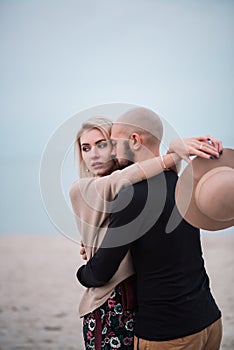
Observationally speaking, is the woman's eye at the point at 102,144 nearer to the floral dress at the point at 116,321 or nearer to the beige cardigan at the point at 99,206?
the beige cardigan at the point at 99,206

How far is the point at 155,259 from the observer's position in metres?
1.19

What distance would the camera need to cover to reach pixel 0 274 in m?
5.16

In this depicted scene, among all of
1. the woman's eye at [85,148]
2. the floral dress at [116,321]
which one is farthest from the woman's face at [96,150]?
the floral dress at [116,321]

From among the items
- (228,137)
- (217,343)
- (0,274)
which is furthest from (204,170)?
(0,274)

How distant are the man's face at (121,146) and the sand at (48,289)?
2211 millimetres

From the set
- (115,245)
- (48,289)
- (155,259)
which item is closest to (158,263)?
(155,259)

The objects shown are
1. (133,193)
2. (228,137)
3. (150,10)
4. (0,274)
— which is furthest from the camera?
(0,274)

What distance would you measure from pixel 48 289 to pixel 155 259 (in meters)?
3.73

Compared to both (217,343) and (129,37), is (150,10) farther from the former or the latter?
(217,343)

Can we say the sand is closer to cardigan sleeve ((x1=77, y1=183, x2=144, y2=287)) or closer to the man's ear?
cardigan sleeve ((x1=77, y1=183, x2=144, y2=287))

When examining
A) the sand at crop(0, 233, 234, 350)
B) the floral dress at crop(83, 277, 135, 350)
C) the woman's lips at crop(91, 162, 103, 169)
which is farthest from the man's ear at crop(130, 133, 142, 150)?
the sand at crop(0, 233, 234, 350)

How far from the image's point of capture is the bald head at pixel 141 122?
1.18 m

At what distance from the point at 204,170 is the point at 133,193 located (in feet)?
0.54

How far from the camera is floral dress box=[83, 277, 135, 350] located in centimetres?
123
